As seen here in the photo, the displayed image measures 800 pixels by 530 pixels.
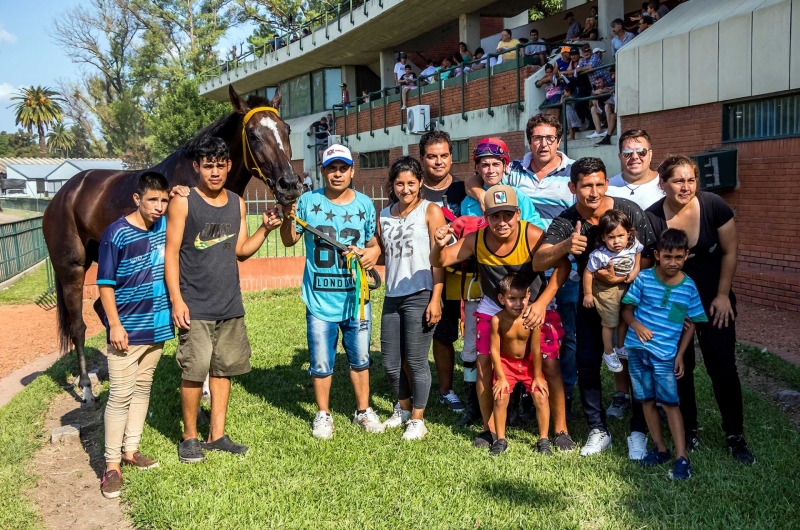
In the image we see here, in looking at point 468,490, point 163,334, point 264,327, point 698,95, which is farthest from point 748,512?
point 698,95

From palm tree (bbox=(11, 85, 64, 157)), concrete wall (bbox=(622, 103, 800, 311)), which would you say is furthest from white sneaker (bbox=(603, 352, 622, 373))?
palm tree (bbox=(11, 85, 64, 157))

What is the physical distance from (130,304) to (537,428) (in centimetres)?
300

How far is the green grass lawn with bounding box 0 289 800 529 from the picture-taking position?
12.6 feet

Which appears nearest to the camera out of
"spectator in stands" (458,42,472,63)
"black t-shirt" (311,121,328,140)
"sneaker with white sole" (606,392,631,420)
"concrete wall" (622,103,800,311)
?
"sneaker with white sole" (606,392,631,420)

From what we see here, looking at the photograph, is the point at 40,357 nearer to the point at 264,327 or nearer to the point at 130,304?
the point at 264,327

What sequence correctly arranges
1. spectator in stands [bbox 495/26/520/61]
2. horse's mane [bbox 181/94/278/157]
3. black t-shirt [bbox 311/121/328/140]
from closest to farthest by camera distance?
horse's mane [bbox 181/94/278/157] < spectator in stands [bbox 495/26/520/61] < black t-shirt [bbox 311/121/328/140]

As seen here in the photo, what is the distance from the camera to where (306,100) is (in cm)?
3531

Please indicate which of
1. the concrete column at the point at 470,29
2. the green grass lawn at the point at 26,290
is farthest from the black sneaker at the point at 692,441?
the concrete column at the point at 470,29

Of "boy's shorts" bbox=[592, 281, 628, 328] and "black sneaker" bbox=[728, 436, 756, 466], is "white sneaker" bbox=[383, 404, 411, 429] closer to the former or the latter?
"boy's shorts" bbox=[592, 281, 628, 328]

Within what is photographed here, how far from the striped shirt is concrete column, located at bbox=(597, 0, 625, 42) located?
11668mm

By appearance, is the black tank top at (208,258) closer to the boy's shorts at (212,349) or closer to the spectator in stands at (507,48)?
the boy's shorts at (212,349)

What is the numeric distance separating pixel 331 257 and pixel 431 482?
1.71m

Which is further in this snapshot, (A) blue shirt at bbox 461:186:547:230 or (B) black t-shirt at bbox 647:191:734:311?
(A) blue shirt at bbox 461:186:547:230

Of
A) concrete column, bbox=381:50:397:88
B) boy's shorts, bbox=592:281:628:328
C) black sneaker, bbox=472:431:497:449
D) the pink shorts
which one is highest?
concrete column, bbox=381:50:397:88
